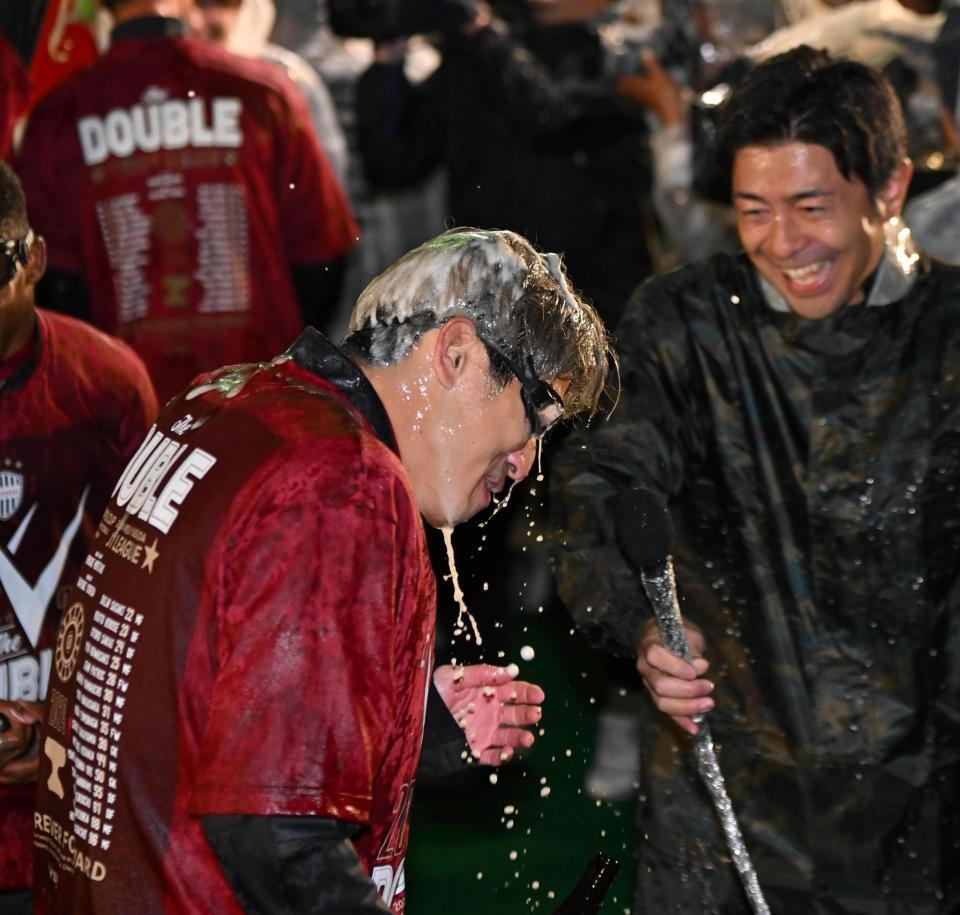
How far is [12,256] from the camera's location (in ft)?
10.4

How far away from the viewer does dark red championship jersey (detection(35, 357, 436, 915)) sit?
196 cm

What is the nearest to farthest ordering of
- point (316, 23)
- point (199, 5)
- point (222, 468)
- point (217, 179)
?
point (222, 468) < point (217, 179) < point (199, 5) < point (316, 23)

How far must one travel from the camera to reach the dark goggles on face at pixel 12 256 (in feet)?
10.3

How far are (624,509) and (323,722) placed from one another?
862 mm

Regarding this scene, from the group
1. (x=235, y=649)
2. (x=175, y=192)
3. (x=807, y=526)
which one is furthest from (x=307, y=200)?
(x=235, y=649)

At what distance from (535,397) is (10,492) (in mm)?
1253

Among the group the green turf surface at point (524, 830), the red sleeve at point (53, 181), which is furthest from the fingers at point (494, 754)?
the red sleeve at point (53, 181)

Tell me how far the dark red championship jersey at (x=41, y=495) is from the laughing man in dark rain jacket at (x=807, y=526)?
90 centimetres

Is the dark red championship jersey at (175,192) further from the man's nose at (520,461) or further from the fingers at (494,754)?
the man's nose at (520,461)

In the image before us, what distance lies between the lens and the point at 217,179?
15.6 ft

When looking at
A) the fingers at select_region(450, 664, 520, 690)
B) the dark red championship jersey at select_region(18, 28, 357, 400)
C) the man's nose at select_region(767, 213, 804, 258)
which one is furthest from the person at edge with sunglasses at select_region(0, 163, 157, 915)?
the dark red championship jersey at select_region(18, 28, 357, 400)

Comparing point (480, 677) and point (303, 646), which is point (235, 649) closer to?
point (303, 646)

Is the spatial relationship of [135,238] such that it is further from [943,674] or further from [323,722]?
[323,722]

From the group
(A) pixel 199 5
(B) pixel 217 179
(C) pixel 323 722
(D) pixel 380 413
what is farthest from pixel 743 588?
(A) pixel 199 5
